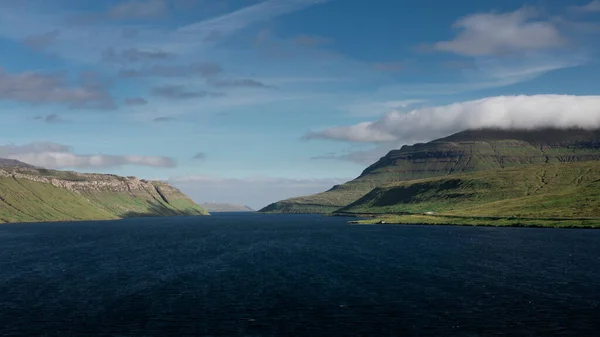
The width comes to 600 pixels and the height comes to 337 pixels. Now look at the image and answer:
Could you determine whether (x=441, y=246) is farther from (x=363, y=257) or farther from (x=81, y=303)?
(x=81, y=303)

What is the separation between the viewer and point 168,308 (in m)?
74.2

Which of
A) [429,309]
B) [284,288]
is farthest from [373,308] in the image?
[284,288]

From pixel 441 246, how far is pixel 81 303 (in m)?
116

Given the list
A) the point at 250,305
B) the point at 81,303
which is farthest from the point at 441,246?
the point at 81,303

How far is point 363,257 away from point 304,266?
23.4 metres

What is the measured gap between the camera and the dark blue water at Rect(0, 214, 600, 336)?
206 ft

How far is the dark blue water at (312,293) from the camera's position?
2468 inches

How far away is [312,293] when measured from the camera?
84.9 metres

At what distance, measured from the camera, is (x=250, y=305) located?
249 ft

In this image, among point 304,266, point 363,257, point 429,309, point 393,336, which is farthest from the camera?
point 363,257

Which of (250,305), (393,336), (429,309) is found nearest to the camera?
(393,336)

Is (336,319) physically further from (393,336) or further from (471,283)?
(471,283)

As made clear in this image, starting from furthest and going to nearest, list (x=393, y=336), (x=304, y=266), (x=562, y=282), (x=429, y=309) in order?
(x=304, y=266) < (x=562, y=282) < (x=429, y=309) < (x=393, y=336)

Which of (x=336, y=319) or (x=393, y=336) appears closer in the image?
(x=393, y=336)
